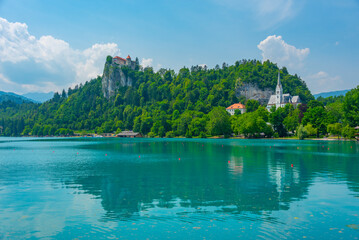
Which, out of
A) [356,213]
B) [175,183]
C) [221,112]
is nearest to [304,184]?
[356,213]

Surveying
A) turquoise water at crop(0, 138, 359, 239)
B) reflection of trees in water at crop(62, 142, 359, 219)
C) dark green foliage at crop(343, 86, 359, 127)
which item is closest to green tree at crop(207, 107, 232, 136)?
dark green foliage at crop(343, 86, 359, 127)

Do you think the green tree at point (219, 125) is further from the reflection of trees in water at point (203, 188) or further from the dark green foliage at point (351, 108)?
the reflection of trees in water at point (203, 188)

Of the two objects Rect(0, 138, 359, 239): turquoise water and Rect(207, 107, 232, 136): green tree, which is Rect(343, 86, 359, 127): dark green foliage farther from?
Rect(0, 138, 359, 239): turquoise water

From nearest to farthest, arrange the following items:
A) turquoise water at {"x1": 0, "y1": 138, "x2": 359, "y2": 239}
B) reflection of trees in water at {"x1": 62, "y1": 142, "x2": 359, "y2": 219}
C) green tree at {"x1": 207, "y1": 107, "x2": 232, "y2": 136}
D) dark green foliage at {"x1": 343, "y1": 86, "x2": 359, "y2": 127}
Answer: turquoise water at {"x1": 0, "y1": 138, "x2": 359, "y2": 239}
reflection of trees in water at {"x1": 62, "y1": 142, "x2": 359, "y2": 219}
dark green foliage at {"x1": 343, "y1": 86, "x2": 359, "y2": 127}
green tree at {"x1": 207, "y1": 107, "x2": 232, "y2": 136}

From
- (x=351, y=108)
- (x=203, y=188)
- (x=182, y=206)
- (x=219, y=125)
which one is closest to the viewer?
(x=182, y=206)

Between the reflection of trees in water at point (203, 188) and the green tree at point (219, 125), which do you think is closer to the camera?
the reflection of trees in water at point (203, 188)

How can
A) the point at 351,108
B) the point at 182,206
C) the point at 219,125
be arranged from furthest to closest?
the point at 219,125
the point at 351,108
the point at 182,206

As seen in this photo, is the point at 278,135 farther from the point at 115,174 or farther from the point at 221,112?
the point at 115,174

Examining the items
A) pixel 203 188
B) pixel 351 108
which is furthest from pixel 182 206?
pixel 351 108

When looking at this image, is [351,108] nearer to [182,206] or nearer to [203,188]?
[203,188]

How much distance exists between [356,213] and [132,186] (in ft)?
59.5

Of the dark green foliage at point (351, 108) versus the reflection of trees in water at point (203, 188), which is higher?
the dark green foliage at point (351, 108)

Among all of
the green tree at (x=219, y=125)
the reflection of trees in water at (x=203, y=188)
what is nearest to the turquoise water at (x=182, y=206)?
the reflection of trees in water at (x=203, y=188)

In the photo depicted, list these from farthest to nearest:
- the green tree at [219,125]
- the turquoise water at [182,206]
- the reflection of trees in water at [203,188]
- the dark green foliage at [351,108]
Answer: the green tree at [219,125]
the dark green foliage at [351,108]
the reflection of trees in water at [203,188]
the turquoise water at [182,206]
